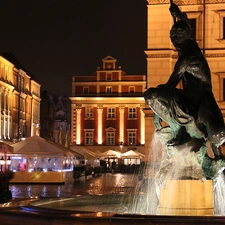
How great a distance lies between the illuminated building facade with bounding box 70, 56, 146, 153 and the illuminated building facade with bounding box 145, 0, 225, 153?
33429 millimetres

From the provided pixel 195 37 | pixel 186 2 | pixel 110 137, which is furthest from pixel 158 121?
pixel 110 137

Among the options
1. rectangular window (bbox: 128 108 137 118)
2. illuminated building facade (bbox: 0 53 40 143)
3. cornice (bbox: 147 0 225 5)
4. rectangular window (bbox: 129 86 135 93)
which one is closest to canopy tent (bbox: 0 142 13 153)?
cornice (bbox: 147 0 225 5)

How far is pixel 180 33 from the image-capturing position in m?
8.43

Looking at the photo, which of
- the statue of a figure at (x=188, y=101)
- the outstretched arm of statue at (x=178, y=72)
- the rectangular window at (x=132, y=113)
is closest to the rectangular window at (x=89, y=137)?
the rectangular window at (x=132, y=113)

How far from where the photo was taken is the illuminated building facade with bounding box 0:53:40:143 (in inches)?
2411

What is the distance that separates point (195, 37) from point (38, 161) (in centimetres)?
1259

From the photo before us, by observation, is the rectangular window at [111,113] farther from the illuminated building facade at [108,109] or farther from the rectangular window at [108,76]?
the rectangular window at [108,76]

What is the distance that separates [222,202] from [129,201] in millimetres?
2392

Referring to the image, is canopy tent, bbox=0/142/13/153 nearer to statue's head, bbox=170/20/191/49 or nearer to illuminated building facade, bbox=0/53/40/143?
statue's head, bbox=170/20/191/49

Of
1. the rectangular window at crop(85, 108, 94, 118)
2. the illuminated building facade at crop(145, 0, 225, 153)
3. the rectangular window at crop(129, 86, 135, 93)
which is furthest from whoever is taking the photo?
the rectangular window at crop(129, 86, 135, 93)

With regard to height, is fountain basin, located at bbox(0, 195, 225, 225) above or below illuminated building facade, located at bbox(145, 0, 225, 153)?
below

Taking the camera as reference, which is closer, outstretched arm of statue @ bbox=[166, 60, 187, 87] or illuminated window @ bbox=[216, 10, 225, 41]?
outstretched arm of statue @ bbox=[166, 60, 187, 87]

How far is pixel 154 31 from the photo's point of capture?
118 feet

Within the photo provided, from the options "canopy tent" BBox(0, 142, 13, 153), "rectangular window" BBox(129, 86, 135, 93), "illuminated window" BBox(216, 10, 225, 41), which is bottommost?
"canopy tent" BBox(0, 142, 13, 153)
